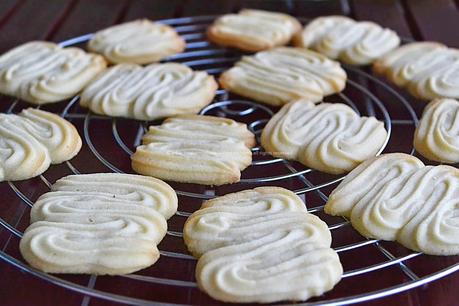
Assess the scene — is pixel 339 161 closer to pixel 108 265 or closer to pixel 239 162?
pixel 239 162

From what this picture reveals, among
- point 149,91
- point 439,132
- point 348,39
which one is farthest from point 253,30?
point 439,132

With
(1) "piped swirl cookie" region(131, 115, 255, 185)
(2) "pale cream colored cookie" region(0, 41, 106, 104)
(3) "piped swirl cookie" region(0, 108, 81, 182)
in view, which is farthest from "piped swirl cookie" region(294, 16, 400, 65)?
(3) "piped swirl cookie" region(0, 108, 81, 182)

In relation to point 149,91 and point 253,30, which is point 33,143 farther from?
point 253,30

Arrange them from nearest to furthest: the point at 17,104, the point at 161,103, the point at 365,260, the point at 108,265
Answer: the point at 108,265, the point at 365,260, the point at 161,103, the point at 17,104

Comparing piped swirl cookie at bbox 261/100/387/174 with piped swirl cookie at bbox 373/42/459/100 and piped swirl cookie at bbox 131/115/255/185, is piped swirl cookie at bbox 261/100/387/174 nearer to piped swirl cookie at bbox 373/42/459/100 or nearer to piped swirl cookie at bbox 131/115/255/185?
piped swirl cookie at bbox 131/115/255/185

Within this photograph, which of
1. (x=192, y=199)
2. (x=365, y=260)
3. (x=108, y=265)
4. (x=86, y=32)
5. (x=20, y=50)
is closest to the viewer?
(x=108, y=265)

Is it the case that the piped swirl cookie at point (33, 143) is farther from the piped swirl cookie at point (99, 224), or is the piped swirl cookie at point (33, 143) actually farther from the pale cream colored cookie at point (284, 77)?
the pale cream colored cookie at point (284, 77)

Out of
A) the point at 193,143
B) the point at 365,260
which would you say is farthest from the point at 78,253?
the point at 365,260
